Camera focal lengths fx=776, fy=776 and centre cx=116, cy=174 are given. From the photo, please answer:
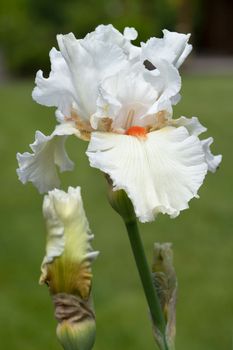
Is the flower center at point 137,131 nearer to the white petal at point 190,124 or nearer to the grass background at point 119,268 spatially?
the white petal at point 190,124

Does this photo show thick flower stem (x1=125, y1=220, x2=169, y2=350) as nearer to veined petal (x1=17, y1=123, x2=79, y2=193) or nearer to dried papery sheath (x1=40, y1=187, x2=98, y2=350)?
dried papery sheath (x1=40, y1=187, x2=98, y2=350)

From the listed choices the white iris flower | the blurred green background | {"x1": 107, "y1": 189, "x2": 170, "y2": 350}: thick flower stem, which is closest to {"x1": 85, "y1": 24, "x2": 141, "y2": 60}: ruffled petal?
the white iris flower

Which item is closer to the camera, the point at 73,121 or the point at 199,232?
the point at 73,121

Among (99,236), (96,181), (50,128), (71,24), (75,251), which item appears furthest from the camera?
(71,24)

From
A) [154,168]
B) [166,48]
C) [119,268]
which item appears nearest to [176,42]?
[166,48]

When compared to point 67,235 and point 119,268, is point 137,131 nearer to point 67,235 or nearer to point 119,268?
point 67,235

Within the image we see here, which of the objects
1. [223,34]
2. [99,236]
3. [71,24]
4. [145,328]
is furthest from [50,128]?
[223,34]

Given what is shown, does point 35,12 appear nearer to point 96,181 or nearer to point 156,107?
point 96,181

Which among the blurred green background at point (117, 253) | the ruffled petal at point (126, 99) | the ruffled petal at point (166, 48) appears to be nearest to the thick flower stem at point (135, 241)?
the ruffled petal at point (126, 99)
